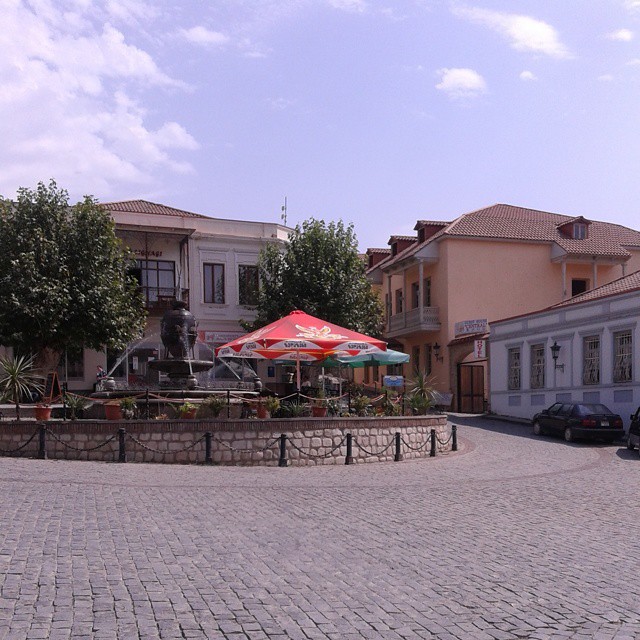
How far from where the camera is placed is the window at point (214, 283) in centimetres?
4128

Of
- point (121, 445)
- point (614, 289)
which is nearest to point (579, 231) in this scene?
point (614, 289)

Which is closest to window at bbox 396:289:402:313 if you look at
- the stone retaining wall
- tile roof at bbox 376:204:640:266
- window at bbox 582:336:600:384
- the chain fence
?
tile roof at bbox 376:204:640:266

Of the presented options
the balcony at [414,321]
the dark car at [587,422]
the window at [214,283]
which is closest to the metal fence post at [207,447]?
the dark car at [587,422]

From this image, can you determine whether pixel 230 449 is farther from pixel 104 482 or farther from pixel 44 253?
pixel 44 253

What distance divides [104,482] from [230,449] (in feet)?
13.0

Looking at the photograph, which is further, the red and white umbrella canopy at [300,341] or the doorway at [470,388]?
the doorway at [470,388]

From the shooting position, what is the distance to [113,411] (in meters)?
17.5

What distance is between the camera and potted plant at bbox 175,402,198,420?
1761 cm

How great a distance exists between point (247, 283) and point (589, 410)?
2082 centimetres

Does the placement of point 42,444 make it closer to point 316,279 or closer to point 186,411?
point 186,411

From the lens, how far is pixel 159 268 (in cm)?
4000

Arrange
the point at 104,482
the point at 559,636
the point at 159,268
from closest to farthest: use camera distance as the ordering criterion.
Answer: the point at 559,636, the point at 104,482, the point at 159,268

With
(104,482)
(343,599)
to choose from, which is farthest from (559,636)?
(104,482)

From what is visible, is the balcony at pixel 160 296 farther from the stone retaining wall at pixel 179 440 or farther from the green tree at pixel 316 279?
the stone retaining wall at pixel 179 440
